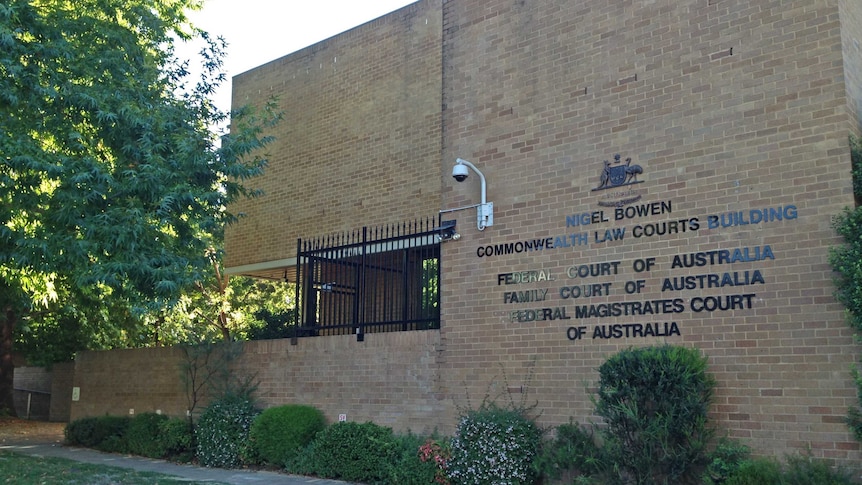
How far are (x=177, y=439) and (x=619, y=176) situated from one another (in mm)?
10048

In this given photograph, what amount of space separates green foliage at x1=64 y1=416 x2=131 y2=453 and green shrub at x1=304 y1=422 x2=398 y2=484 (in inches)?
243

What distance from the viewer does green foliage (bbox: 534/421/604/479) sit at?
9750 mm

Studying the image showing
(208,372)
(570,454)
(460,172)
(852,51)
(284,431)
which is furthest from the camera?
(208,372)

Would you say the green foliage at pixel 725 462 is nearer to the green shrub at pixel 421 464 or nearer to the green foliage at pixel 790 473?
the green foliage at pixel 790 473

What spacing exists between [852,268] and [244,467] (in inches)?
402

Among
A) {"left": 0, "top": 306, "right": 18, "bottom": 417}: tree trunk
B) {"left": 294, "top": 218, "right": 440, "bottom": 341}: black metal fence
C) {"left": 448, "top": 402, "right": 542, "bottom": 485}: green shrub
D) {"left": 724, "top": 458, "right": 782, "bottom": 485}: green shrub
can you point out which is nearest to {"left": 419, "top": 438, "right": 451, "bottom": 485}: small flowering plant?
{"left": 448, "top": 402, "right": 542, "bottom": 485}: green shrub

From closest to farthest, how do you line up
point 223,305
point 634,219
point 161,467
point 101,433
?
1. point 634,219
2. point 161,467
3. point 101,433
4. point 223,305

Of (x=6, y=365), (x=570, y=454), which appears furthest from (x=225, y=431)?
(x=6, y=365)

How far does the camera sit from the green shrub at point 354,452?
11.8 metres

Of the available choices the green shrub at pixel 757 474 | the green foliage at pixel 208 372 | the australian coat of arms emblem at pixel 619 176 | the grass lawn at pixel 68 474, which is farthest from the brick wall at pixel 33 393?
the green shrub at pixel 757 474

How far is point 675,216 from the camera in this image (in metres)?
9.92

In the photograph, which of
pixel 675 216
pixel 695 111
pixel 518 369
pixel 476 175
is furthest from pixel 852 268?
pixel 476 175

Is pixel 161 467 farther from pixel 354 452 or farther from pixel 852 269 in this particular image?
pixel 852 269

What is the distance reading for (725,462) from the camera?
870 cm
